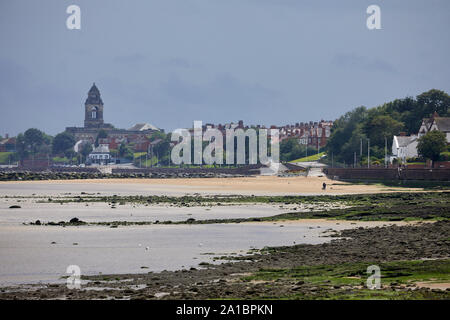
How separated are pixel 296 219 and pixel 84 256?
1722 cm

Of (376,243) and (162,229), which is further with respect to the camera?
(162,229)

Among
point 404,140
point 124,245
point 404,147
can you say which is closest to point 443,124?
point 404,147

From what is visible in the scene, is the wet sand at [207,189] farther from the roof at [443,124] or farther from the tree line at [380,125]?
the roof at [443,124]

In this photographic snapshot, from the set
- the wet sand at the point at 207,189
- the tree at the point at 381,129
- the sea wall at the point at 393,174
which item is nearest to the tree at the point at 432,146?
the sea wall at the point at 393,174

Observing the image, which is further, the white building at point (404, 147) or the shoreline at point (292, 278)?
the white building at point (404, 147)

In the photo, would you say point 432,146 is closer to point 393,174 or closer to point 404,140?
point 393,174

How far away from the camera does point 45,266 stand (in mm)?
25141

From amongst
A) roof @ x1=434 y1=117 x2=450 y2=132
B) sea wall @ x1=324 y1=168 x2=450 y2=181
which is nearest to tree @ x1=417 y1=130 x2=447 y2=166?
sea wall @ x1=324 y1=168 x2=450 y2=181

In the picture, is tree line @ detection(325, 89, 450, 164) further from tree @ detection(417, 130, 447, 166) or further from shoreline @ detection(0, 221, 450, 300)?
shoreline @ detection(0, 221, 450, 300)

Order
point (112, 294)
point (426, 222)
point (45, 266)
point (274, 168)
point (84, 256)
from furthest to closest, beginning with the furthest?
1. point (274, 168)
2. point (426, 222)
3. point (84, 256)
4. point (45, 266)
5. point (112, 294)

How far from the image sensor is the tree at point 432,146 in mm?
91625
